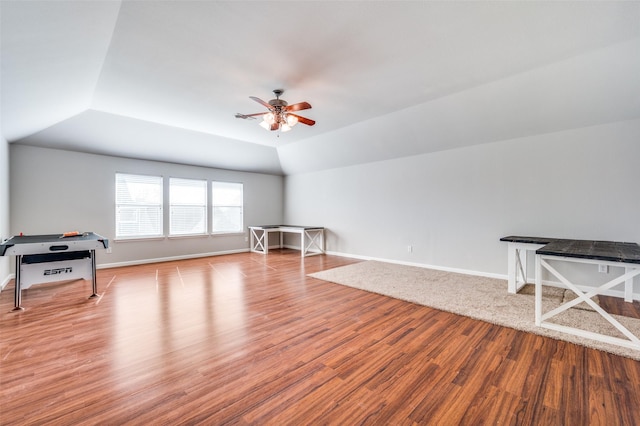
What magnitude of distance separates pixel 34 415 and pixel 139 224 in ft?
16.9

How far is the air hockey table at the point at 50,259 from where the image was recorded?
3231 millimetres

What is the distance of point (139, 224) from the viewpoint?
6.05 m

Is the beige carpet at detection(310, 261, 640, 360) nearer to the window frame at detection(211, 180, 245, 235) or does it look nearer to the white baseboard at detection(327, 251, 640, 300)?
the white baseboard at detection(327, 251, 640, 300)

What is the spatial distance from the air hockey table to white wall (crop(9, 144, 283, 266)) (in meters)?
1.88

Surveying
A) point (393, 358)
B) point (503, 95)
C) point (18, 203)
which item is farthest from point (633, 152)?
point (18, 203)

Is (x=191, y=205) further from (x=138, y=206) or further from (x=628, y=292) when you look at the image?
(x=628, y=292)

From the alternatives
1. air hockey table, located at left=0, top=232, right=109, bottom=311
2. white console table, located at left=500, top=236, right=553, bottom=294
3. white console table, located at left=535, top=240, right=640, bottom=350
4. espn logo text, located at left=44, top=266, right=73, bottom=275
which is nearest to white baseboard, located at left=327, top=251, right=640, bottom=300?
white console table, located at left=500, top=236, right=553, bottom=294

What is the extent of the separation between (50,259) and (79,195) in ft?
7.83

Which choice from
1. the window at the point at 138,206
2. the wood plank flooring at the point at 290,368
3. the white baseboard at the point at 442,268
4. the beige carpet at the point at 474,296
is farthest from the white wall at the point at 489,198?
the window at the point at 138,206

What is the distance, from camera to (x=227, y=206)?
754 centimetres

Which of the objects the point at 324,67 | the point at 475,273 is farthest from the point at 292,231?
the point at 324,67

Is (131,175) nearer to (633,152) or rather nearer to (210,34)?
(210,34)

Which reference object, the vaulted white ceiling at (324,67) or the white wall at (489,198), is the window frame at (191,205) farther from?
the white wall at (489,198)

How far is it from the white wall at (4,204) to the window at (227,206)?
361cm
